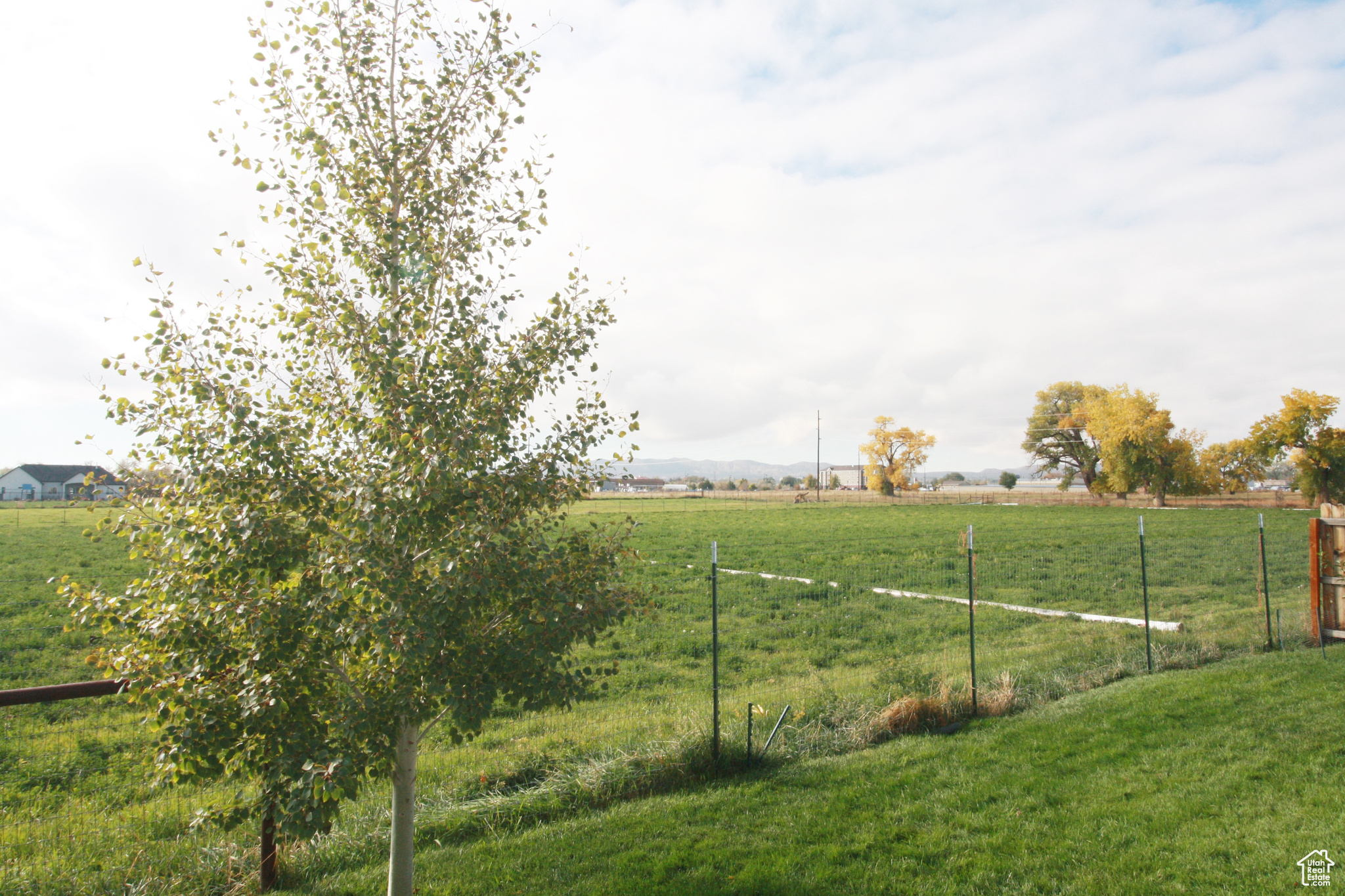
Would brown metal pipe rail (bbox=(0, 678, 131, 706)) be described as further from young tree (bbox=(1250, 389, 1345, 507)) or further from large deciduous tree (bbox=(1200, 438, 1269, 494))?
large deciduous tree (bbox=(1200, 438, 1269, 494))

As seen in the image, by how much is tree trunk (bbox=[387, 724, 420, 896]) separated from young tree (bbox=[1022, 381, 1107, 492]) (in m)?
72.0

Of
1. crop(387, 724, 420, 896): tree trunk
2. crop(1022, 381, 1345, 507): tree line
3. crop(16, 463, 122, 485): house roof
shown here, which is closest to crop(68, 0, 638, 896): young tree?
crop(387, 724, 420, 896): tree trunk

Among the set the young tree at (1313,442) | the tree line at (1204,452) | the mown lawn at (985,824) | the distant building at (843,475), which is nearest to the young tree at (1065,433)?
the tree line at (1204,452)

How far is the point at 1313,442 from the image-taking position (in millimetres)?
43062

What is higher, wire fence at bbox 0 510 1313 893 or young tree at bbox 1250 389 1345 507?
young tree at bbox 1250 389 1345 507

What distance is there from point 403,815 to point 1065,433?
81.5m

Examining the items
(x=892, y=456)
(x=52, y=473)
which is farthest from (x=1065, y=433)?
(x=52, y=473)

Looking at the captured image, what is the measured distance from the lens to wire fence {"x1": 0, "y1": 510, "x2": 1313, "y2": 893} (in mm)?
4809

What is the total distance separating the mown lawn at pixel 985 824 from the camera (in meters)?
4.26

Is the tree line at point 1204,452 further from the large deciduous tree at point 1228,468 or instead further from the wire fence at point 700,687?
the wire fence at point 700,687

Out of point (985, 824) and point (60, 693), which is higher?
point (60, 693)

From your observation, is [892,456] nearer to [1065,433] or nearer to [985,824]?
[1065,433]

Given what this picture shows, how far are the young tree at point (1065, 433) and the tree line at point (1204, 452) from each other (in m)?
9.36

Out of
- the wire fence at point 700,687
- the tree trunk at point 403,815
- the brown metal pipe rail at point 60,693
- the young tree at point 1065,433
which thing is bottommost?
the wire fence at point 700,687
